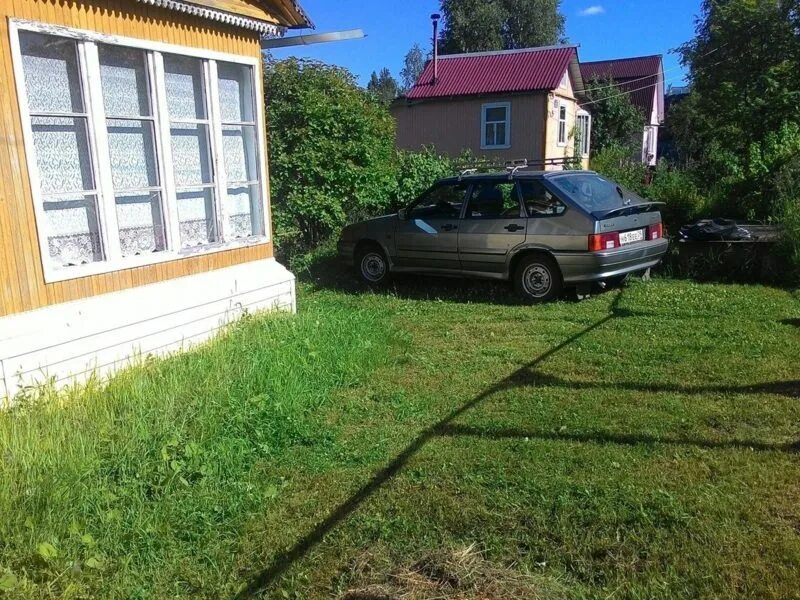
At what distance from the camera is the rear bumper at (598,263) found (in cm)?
792

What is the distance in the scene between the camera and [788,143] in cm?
1114

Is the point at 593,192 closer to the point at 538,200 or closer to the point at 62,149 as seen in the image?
the point at 538,200

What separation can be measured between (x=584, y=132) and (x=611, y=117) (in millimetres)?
2786

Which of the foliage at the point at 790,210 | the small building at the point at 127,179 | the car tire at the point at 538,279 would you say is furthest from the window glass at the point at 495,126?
the small building at the point at 127,179

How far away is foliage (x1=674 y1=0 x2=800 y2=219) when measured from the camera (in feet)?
36.5

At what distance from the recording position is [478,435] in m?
4.54

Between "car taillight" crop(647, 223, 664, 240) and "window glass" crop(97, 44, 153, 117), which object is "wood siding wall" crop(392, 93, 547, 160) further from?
"window glass" crop(97, 44, 153, 117)

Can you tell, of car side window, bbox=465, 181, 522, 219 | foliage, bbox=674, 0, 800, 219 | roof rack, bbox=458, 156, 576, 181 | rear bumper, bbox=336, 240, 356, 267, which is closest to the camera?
car side window, bbox=465, 181, 522, 219

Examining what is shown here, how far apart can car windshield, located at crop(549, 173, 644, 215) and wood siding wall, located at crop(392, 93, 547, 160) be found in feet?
48.8

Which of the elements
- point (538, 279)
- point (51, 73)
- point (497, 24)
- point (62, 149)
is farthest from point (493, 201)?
point (497, 24)

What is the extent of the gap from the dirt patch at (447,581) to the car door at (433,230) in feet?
20.1

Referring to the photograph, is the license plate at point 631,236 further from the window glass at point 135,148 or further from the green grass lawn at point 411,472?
the window glass at point 135,148

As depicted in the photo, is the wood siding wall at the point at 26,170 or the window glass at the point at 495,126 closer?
the wood siding wall at the point at 26,170

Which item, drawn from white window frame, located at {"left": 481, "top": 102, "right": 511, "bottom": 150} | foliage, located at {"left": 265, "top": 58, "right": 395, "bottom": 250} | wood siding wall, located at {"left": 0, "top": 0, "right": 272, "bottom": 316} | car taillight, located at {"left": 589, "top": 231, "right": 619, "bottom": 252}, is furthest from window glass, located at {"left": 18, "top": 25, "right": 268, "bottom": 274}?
white window frame, located at {"left": 481, "top": 102, "right": 511, "bottom": 150}
